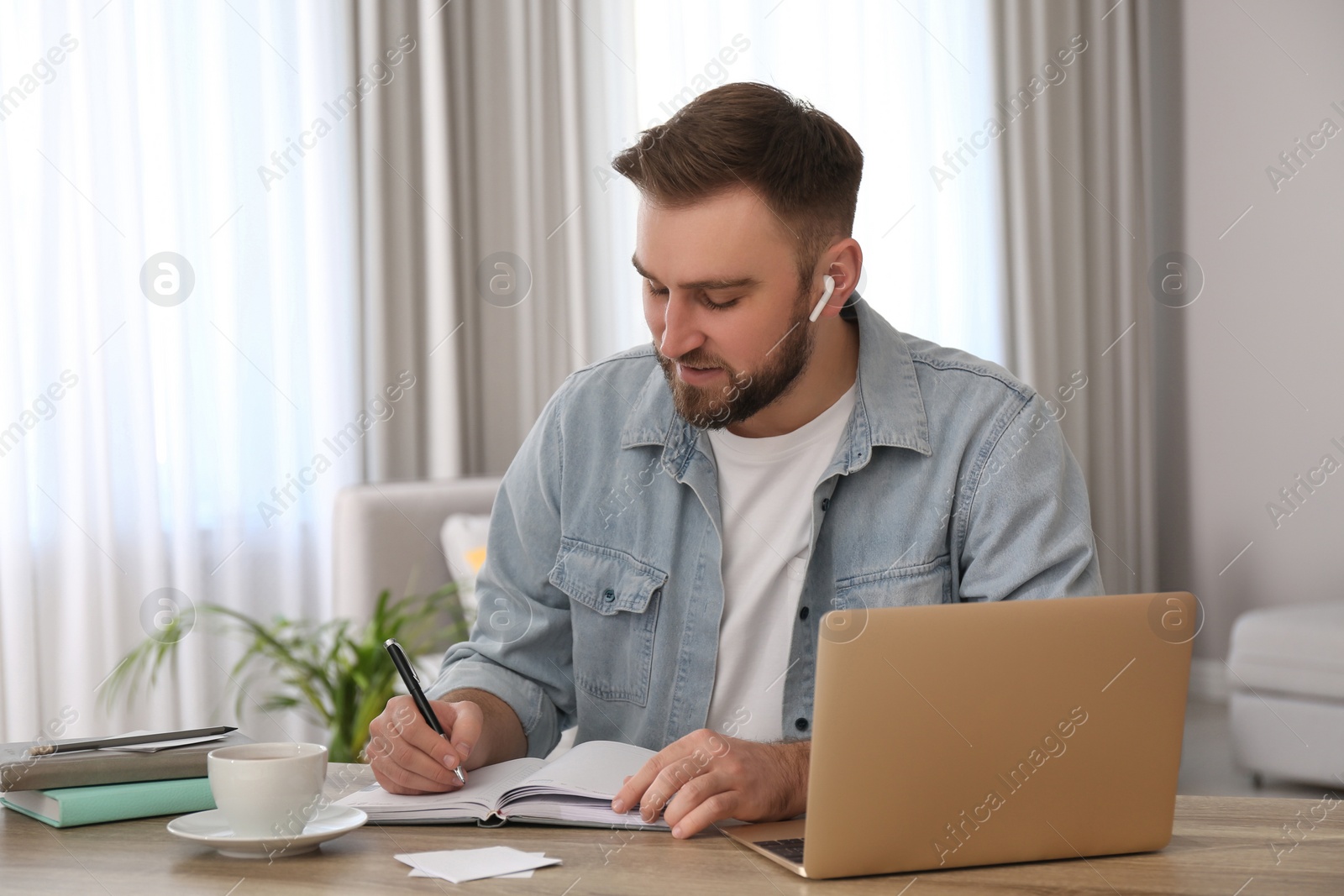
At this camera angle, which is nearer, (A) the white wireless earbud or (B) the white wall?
(A) the white wireless earbud

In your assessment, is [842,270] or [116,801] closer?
[116,801]

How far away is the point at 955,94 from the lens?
13.6 ft

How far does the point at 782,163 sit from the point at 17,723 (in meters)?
→ 2.43

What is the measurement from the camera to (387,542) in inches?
119

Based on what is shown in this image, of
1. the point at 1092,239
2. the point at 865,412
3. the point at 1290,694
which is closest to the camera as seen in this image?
the point at 865,412

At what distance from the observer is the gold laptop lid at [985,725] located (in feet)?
2.62

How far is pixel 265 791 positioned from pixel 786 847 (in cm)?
39

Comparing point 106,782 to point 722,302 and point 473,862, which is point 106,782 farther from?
point 722,302

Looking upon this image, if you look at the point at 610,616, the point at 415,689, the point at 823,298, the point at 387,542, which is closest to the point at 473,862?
the point at 415,689

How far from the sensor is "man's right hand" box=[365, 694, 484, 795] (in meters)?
1.07

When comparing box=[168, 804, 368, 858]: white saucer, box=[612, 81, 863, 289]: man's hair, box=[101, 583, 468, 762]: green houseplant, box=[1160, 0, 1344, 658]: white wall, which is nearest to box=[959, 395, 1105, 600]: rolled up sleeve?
box=[612, 81, 863, 289]: man's hair

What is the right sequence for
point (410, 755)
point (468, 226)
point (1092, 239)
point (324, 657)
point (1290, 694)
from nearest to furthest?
point (410, 755), point (1290, 694), point (324, 657), point (468, 226), point (1092, 239)

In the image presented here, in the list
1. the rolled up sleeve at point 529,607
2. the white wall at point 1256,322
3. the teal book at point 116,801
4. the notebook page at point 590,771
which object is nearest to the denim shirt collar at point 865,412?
the rolled up sleeve at point 529,607

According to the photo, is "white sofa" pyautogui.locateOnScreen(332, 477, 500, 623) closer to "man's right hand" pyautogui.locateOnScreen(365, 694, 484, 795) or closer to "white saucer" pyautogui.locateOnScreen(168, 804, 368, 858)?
"man's right hand" pyautogui.locateOnScreen(365, 694, 484, 795)
